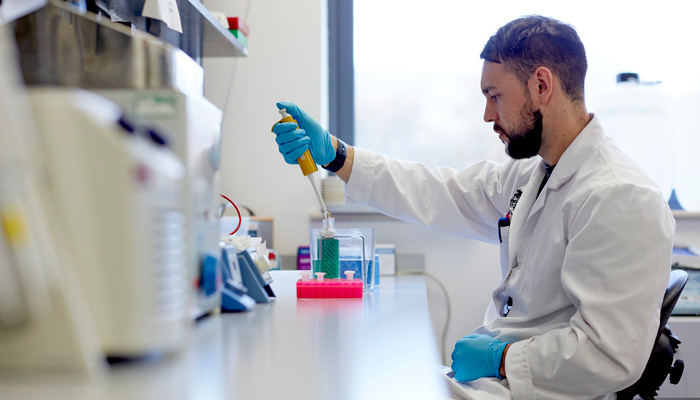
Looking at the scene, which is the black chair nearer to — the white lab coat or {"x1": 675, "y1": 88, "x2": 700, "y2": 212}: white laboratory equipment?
the white lab coat

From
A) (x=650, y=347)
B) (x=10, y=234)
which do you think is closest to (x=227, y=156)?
(x=650, y=347)

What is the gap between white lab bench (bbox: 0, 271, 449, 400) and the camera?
481 millimetres

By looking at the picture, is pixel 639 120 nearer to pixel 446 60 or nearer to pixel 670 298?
pixel 446 60

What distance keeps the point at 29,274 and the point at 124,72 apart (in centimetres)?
19

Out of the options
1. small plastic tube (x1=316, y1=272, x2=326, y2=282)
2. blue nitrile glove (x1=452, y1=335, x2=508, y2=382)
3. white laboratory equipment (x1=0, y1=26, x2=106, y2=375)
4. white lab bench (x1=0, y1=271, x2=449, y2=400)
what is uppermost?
white laboratory equipment (x1=0, y1=26, x2=106, y2=375)

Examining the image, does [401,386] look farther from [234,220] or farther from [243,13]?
[243,13]

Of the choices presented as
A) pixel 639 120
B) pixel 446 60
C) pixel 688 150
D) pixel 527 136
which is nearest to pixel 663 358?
pixel 527 136

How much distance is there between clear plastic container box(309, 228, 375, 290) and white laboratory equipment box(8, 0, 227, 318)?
0.99 metres

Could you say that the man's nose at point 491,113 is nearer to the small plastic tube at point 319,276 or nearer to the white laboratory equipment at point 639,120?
the small plastic tube at point 319,276

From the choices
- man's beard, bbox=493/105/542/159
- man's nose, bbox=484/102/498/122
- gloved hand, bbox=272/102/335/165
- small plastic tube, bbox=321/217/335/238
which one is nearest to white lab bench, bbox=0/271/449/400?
small plastic tube, bbox=321/217/335/238

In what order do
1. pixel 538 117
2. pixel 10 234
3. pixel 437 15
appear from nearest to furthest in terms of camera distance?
pixel 10 234 < pixel 538 117 < pixel 437 15

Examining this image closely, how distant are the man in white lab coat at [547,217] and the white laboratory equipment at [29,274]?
1.04 meters

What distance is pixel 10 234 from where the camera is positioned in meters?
0.42

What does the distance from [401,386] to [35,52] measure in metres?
0.50
